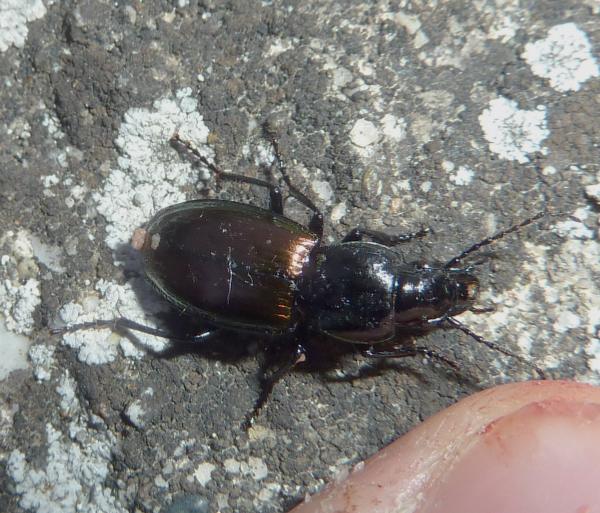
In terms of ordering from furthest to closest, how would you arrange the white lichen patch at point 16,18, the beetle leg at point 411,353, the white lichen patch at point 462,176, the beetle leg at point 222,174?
1. the white lichen patch at point 16,18
2. the beetle leg at point 222,174
3. the white lichen patch at point 462,176
4. the beetle leg at point 411,353

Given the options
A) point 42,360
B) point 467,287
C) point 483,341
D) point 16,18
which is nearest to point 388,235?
point 467,287

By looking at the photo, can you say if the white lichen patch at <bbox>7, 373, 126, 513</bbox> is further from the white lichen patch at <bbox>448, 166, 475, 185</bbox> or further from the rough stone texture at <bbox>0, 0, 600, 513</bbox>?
the white lichen patch at <bbox>448, 166, 475, 185</bbox>

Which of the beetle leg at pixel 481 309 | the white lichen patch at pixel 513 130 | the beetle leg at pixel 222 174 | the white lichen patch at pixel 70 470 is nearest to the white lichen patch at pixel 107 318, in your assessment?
the white lichen patch at pixel 70 470

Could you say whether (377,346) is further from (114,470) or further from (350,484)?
(114,470)

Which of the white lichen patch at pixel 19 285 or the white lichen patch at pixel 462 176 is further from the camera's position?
the white lichen patch at pixel 19 285

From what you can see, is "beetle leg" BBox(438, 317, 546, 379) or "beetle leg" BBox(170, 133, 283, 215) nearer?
"beetle leg" BBox(438, 317, 546, 379)

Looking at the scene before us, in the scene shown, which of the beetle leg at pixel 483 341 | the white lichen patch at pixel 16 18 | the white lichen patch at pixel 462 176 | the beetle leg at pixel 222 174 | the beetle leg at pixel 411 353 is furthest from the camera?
the white lichen patch at pixel 16 18

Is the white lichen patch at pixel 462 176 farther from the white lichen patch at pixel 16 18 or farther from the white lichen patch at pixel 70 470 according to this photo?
the white lichen patch at pixel 16 18

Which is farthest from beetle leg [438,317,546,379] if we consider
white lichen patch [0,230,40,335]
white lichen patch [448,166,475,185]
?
white lichen patch [0,230,40,335]
